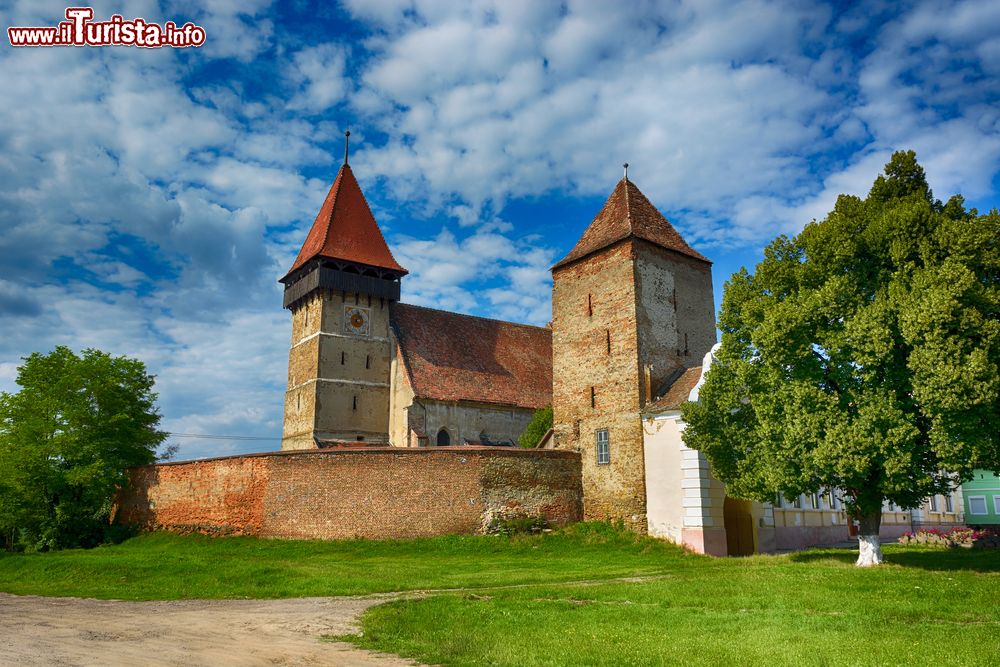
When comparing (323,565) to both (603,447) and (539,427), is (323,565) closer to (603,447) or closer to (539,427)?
(603,447)

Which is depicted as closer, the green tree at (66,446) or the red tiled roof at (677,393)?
the red tiled roof at (677,393)

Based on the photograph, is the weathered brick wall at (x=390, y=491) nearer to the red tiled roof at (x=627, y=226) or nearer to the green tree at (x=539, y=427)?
the green tree at (x=539, y=427)

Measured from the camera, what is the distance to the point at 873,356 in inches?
650

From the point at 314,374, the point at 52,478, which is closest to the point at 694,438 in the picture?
the point at 314,374

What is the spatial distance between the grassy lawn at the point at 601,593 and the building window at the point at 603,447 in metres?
2.41

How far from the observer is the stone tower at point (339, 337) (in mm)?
38250

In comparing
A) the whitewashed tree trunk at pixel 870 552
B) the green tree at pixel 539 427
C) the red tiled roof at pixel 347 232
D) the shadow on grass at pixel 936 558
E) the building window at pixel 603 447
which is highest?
the red tiled roof at pixel 347 232

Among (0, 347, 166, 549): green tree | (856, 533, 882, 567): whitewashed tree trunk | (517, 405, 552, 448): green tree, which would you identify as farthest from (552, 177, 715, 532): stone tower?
(0, 347, 166, 549): green tree

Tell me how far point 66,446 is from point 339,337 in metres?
13.5

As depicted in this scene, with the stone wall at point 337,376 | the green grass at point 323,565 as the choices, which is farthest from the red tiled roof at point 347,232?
the green grass at point 323,565

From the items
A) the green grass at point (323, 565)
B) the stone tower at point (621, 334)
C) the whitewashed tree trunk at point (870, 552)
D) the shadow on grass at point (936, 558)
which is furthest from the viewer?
the stone tower at point (621, 334)

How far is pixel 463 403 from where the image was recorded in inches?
1511

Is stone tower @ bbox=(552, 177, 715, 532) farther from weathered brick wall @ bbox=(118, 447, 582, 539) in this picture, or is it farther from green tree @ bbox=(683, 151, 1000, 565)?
green tree @ bbox=(683, 151, 1000, 565)

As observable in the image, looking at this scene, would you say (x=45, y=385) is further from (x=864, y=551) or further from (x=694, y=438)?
(x=864, y=551)
